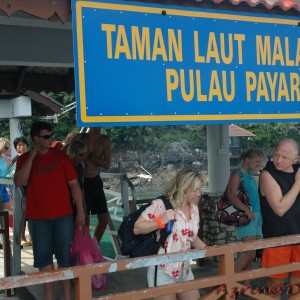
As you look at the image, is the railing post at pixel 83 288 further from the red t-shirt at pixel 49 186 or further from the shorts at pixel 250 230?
the shorts at pixel 250 230

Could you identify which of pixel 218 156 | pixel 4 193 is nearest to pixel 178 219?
pixel 218 156

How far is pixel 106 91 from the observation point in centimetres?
337

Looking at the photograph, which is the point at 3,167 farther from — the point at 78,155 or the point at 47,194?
the point at 47,194

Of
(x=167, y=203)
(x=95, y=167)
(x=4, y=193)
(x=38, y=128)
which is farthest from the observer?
(x=4, y=193)

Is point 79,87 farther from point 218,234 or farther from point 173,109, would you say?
point 218,234

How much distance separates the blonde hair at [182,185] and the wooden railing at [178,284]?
38 cm

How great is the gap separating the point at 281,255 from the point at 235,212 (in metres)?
1.20

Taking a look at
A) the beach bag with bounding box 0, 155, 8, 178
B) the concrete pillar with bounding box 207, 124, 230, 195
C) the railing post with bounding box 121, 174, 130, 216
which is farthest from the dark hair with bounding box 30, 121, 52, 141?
the concrete pillar with bounding box 207, 124, 230, 195

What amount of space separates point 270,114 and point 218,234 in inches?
113

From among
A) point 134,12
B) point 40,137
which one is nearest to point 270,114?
point 134,12

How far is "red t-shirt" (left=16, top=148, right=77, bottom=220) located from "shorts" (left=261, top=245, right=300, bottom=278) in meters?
1.63

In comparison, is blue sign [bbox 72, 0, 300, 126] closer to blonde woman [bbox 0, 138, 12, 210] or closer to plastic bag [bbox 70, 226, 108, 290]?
plastic bag [bbox 70, 226, 108, 290]

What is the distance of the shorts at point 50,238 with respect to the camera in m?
4.19

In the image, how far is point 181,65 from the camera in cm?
362
